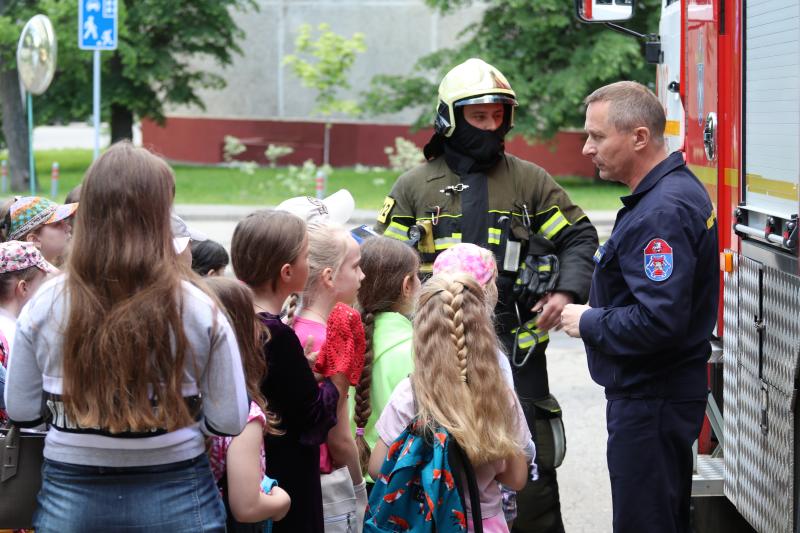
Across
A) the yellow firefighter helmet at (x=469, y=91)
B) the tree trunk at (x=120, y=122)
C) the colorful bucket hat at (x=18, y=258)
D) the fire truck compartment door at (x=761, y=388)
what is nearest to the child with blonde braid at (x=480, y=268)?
the fire truck compartment door at (x=761, y=388)

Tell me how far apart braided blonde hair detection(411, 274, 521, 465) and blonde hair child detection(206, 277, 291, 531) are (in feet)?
1.63

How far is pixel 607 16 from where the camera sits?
19.1 ft

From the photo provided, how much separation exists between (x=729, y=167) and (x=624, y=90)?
2.72 feet

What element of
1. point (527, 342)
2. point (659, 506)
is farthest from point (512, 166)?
point (659, 506)

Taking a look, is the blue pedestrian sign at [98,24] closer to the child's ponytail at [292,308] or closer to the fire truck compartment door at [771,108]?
the child's ponytail at [292,308]

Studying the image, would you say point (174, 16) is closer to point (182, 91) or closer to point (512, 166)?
point (182, 91)

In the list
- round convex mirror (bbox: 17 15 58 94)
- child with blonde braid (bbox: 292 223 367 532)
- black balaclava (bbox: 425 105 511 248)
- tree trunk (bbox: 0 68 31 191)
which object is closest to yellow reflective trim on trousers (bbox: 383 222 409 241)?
black balaclava (bbox: 425 105 511 248)

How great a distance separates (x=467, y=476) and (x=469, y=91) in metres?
2.18

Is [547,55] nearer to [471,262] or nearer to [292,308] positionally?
[471,262]

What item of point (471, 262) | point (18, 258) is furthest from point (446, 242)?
point (18, 258)

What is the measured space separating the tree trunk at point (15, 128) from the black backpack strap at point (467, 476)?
85.7 feet

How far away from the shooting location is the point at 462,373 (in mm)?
3357

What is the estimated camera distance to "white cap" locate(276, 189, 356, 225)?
163 inches

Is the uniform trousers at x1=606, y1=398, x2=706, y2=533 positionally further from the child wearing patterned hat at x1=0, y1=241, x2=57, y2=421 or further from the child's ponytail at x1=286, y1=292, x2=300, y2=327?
the child wearing patterned hat at x1=0, y1=241, x2=57, y2=421
